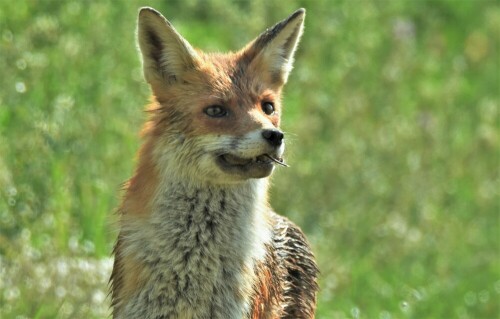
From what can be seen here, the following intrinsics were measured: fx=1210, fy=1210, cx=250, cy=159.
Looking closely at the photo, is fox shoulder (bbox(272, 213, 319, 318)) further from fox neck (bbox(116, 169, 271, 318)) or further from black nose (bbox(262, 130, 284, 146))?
black nose (bbox(262, 130, 284, 146))

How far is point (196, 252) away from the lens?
21.3 ft

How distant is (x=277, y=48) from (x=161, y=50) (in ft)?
2.25

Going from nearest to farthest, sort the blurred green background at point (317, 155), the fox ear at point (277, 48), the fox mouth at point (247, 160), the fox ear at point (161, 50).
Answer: the fox mouth at point (247, 160) → the fox ear at point (161, 50) → the fox ear at point (277, 48) → the blurred green background at point (317, 155)

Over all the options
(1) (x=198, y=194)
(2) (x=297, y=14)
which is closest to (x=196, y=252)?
(1) (x=198, y=194)

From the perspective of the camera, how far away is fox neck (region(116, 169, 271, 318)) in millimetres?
6395

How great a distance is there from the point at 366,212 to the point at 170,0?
4123 millimetres

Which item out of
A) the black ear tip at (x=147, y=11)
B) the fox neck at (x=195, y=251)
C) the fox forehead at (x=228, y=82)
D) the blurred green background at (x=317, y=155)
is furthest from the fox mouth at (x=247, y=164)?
the blurred green background at (x=317, y=155)

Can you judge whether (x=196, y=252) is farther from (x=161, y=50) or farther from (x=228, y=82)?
(x=161, y=50)

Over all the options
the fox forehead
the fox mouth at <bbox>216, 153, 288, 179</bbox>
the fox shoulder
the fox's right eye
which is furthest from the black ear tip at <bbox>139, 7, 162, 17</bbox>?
the fox shoulder

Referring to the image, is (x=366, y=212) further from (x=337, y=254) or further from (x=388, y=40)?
(x=388, y=40)

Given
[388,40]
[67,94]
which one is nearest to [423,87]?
[388,40]

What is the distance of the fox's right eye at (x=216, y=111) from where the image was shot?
649cm

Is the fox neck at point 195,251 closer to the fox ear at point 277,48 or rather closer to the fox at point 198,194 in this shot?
the fox at point 198,194

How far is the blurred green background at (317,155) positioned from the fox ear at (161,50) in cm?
121
